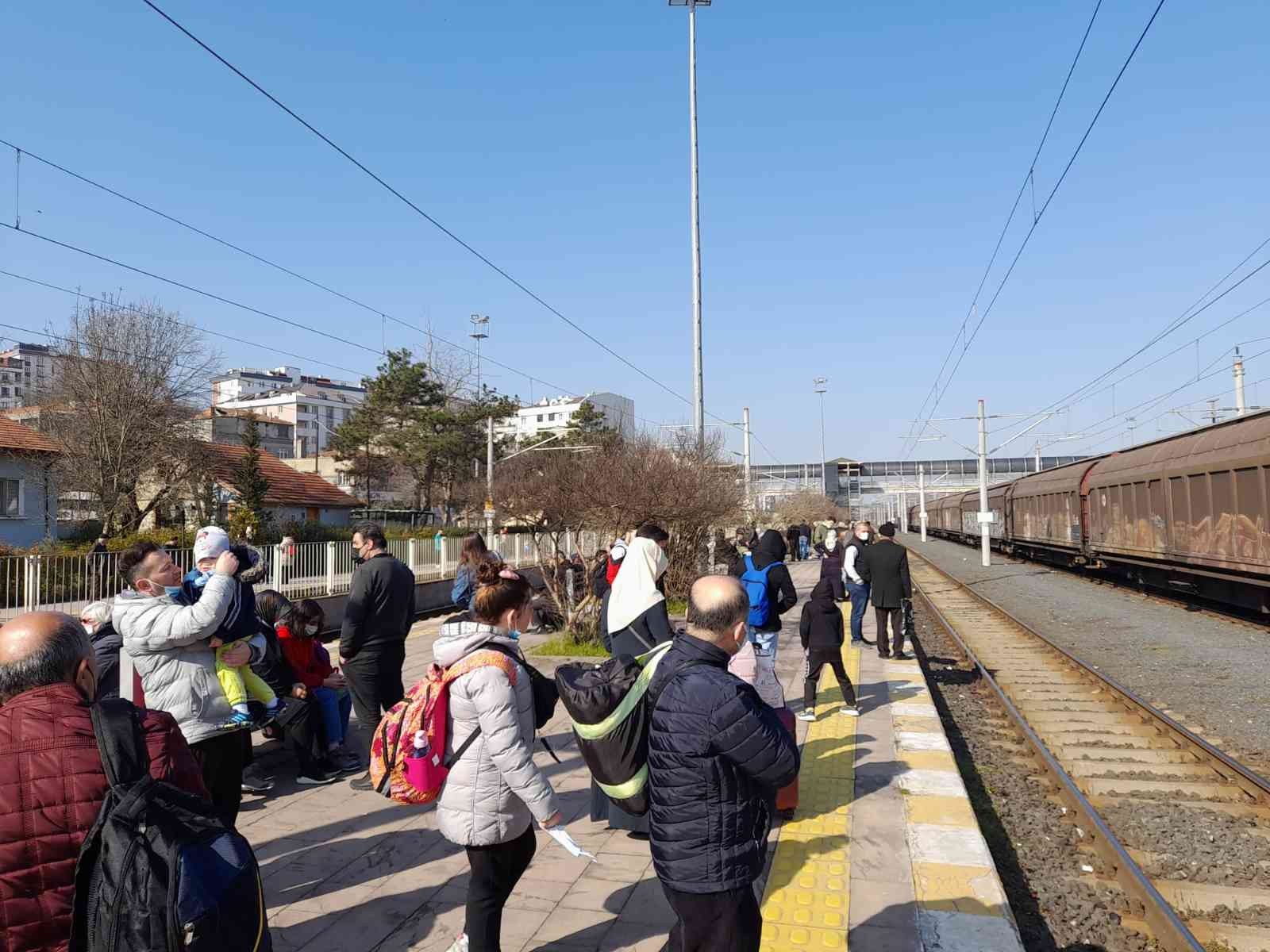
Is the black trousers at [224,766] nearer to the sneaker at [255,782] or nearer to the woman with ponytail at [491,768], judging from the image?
the woman with ponytail at [491,768]

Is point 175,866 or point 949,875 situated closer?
point 175,866

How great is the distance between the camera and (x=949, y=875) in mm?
4629

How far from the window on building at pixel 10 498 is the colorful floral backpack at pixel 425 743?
98.5 ft

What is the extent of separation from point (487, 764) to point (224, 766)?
1.83 m

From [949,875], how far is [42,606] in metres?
12.5


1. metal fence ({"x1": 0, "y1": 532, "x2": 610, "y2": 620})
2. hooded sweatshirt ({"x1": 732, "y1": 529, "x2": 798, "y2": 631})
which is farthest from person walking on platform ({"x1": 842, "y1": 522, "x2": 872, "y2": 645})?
metal fence ({"x1": 0, "y1": 532, "x2": 610, "y2": 620})

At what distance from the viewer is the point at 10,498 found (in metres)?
27.2

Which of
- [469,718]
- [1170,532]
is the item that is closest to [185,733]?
[469,718]

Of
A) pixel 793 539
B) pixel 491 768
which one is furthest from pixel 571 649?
pixel 793 539

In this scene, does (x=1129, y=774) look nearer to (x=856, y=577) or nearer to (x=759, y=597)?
(x=759, y=597)

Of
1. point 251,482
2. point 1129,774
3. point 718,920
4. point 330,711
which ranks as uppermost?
point 251,482

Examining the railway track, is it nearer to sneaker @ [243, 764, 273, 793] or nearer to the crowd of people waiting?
the crowd of people waiting

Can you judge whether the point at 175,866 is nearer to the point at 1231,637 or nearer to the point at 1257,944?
the point at 1257,944

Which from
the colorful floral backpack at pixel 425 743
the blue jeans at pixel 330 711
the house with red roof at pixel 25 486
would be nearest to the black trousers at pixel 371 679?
the blue jeans at pixel 330 711
